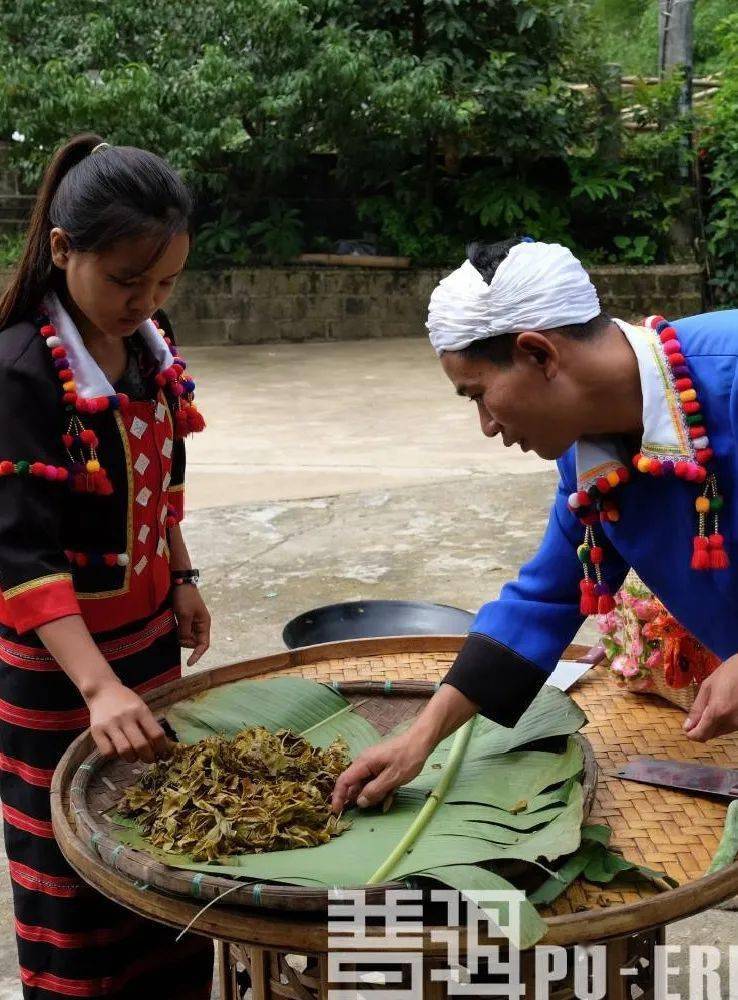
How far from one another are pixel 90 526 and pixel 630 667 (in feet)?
3.04

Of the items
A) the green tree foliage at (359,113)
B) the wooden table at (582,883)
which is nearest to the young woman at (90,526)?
the wooden table at (582,883)

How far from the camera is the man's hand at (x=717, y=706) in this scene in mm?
1408

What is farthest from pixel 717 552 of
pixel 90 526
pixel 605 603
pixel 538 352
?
pixel 90 526

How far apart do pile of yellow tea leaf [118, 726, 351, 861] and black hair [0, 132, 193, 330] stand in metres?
0.72

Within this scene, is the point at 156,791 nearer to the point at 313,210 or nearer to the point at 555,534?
the point at 555,534

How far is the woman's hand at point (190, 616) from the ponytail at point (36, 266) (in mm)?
592

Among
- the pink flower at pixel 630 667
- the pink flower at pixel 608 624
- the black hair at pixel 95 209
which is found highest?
the black hair at pixel 95 209

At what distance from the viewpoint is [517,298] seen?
145 cm

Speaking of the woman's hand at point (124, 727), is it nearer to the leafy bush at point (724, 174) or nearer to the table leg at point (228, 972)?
the table leg at point (228, 972)

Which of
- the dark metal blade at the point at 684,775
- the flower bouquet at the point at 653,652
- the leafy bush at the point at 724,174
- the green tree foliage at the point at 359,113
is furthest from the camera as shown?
the leafy bush at the point at 724,174

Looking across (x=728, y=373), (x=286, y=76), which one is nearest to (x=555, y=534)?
(x=728, y=373)

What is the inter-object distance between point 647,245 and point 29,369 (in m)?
9.61

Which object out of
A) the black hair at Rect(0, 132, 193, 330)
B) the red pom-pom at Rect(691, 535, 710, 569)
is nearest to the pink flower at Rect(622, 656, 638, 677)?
the red pom-pom at Rect(691, 535, 710, 569)

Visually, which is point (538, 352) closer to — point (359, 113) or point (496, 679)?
point (496, 679)
